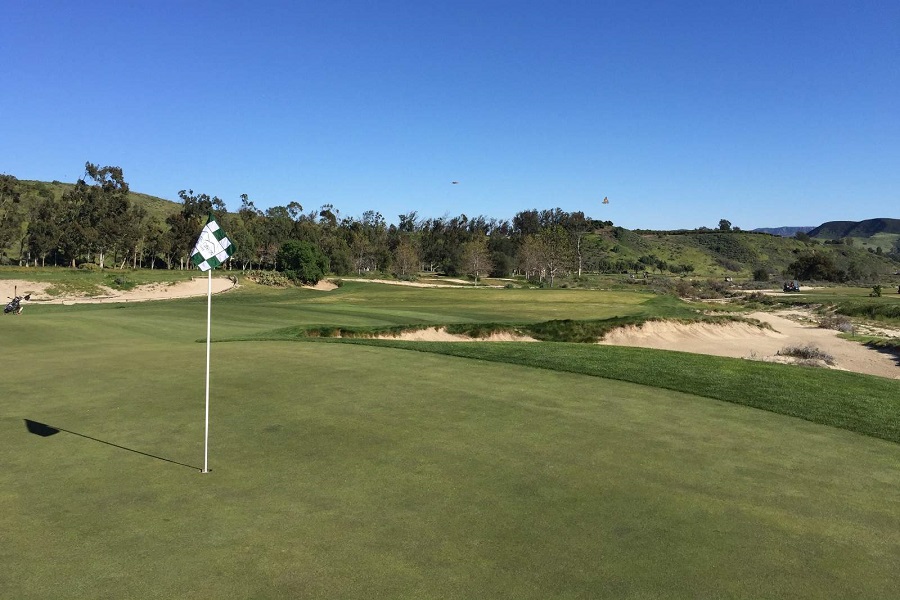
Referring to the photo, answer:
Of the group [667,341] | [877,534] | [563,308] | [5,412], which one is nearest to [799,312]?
[563,308]

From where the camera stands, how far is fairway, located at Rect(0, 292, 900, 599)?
5.09 metres

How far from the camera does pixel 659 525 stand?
6219 mm

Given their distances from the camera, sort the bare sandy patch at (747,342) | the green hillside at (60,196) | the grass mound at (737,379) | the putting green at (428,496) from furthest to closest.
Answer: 1. the green hillside at (60,196)
2. the bare sandy patch at (747,342)
3. the grass mound at (737,379)
4. the putting green at (428,496)

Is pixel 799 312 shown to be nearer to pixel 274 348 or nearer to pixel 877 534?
pixel 274 348

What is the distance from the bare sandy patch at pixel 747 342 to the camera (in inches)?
1184

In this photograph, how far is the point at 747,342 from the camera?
36688 mm

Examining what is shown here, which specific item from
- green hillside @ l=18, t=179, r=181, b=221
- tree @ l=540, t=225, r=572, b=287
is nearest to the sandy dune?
tree @ l=540, t=225, r=572, b=287

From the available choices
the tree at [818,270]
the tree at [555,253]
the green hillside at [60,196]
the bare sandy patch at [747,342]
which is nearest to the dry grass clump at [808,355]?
the bare sandy patch at [747,342]

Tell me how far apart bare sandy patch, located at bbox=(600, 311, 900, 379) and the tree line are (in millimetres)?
53173

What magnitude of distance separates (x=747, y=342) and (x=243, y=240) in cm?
8635

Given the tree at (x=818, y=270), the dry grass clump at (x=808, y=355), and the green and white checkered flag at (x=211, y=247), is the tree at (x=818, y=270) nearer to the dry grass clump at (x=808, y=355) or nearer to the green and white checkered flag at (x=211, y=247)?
the dry grass clump at (x=808, y=355)

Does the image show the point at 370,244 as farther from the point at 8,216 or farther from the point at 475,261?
the point at 8,216

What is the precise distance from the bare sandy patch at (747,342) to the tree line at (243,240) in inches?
2093

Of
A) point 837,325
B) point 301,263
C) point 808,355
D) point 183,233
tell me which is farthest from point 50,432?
point 183,233
